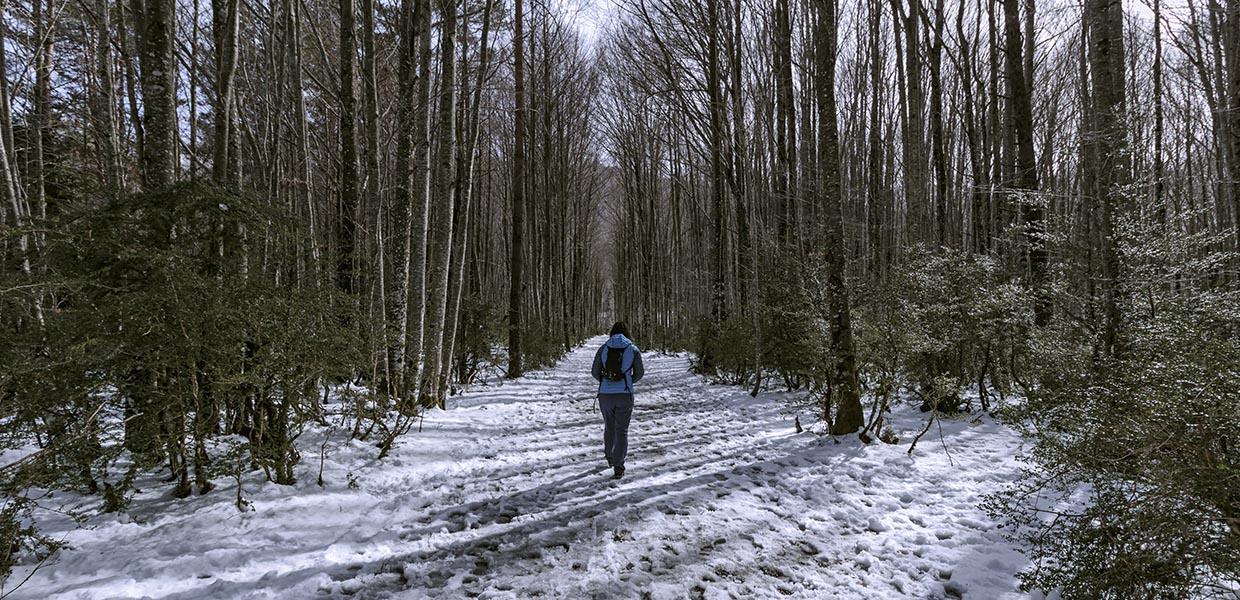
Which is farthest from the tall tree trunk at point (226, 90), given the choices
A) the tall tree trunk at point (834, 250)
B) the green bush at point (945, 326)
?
the green bush at point (945, 326)

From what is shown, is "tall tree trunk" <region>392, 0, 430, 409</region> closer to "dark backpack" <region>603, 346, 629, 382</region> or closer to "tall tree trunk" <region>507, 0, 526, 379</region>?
"dark backpack" <region>603, 346, 629, 382</region>

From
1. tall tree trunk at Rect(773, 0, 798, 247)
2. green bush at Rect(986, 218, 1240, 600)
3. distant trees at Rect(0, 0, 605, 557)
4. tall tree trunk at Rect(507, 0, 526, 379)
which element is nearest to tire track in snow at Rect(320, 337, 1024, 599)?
green bush at Rect(986, 218, 1240, 600)

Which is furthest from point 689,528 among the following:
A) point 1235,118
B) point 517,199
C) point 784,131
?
point 517,199

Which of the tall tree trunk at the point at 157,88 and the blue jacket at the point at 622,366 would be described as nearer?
the tall tree trunk at the point at 157,88

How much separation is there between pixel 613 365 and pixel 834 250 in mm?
3192

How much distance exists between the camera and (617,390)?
5352 mm

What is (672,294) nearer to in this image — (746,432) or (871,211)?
(871,211)

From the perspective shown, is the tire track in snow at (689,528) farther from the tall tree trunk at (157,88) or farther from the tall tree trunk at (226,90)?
the tall tree trunk at (226,90)

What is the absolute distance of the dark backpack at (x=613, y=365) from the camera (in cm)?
539

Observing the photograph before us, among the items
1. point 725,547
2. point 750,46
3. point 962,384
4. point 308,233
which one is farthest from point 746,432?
point 750,46

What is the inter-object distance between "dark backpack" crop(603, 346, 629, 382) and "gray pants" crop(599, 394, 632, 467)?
188mm

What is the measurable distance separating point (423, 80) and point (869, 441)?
25.6 ft

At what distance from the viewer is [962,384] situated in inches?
287

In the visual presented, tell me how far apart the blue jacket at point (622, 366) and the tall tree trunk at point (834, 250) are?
2.66 m
